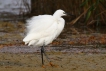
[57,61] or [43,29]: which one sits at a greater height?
[43,29]

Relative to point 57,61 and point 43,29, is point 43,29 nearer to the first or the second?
point 43,29

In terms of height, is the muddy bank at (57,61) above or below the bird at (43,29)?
below

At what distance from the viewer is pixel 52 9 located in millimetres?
17625

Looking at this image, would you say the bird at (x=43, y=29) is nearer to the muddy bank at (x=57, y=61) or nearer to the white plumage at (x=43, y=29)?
the white plumage at (x=43, y=29)

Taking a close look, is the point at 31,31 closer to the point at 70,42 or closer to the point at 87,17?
the point at 70,42

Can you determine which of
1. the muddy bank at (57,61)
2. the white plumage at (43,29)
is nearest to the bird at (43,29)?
the white plumage at (43,29)

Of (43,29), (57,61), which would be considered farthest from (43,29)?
(57,61)

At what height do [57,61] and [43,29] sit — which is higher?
[43,29]

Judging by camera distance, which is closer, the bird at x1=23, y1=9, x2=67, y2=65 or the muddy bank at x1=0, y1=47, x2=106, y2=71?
the muddy bank at x1=0, y1=47, x2=106, y2=71

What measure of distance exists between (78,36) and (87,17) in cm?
164

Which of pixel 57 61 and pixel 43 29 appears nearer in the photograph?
pixel 43 29

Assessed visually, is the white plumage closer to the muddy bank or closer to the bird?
the bird

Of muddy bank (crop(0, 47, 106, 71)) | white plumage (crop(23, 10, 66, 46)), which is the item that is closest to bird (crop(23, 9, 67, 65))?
white plumage (crop(23, 10, 66, 46))

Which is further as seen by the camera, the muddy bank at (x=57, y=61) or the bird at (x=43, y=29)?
the bird at (x=43, y=29)
